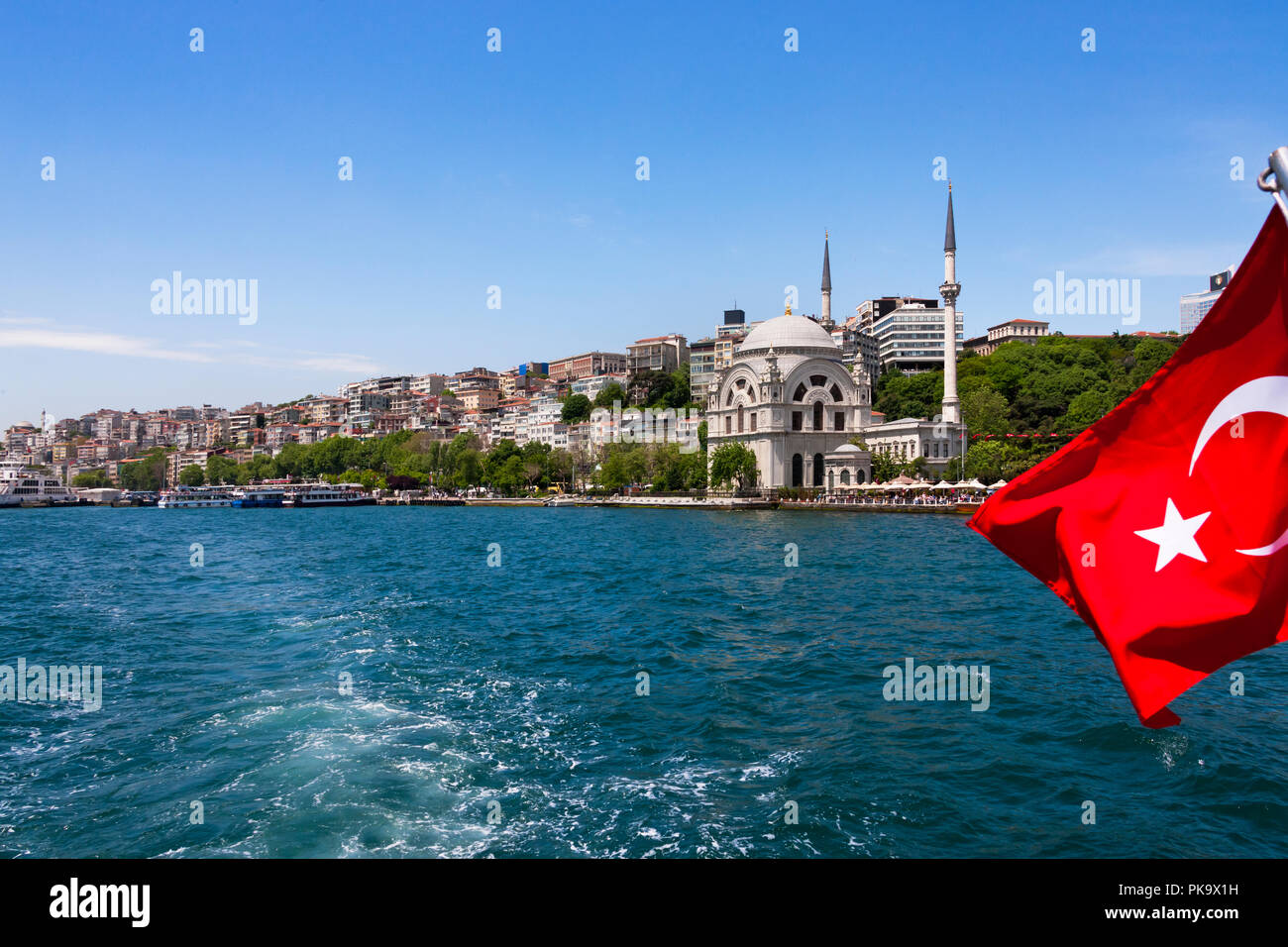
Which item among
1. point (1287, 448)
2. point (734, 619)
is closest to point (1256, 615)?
point (1287, 448)

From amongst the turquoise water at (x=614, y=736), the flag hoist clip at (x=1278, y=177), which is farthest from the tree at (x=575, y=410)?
the flag hoist clip at (x=1278, y=177)
